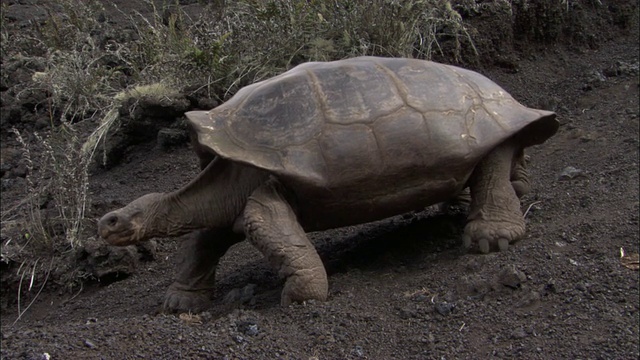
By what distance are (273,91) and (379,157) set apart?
0.53 meters

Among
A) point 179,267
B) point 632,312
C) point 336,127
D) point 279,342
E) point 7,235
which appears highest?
point 336,127

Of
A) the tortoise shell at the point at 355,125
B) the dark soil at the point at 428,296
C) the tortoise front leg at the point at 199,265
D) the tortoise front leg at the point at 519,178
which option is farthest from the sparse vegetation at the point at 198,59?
the tortoise shell at the point at 355,125

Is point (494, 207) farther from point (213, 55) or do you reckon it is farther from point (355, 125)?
point (213, 55)

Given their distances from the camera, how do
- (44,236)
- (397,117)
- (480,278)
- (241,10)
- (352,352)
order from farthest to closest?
(241,10), (44,236), (397,117), (480,278), (352,352)

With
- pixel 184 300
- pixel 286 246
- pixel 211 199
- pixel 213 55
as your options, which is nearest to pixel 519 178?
pixel 286 246

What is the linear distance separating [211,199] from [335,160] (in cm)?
65

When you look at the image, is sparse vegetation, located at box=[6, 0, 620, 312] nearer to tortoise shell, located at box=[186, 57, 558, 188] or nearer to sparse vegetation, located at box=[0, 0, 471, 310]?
sparse vegetation, located at box=[0, 0, 471, 310]

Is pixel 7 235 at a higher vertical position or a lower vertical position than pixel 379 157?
lower

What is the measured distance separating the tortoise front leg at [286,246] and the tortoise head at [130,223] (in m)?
0.55

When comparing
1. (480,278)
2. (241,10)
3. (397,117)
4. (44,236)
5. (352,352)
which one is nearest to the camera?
(352,352)

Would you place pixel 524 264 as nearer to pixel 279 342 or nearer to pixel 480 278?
pixel 480 278

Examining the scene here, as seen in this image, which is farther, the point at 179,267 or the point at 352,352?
the point at 179,267

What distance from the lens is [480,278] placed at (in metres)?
2.94

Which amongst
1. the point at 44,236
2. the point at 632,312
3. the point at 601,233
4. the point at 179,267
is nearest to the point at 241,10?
the point at 44,236
